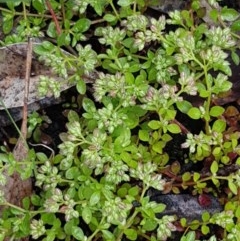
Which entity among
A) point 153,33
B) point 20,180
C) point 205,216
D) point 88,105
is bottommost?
point 20,180

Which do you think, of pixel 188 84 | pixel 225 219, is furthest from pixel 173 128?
pixel 225 219

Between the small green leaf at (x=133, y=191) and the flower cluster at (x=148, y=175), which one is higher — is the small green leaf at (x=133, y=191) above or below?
below

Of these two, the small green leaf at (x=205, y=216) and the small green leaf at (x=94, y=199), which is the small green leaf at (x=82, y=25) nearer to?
the small green leaf at (x=94, y=199)

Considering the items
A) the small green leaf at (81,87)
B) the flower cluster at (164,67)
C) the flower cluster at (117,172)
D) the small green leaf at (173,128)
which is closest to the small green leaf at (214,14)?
the flower cluster at (164,67)

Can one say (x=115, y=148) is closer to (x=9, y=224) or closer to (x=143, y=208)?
(x=143, y=208)

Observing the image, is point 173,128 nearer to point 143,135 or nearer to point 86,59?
point 143,135

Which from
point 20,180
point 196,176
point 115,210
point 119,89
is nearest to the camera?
point 115,210

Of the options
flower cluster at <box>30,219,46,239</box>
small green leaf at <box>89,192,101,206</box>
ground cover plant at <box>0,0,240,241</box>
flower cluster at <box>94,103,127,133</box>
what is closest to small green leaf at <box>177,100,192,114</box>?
ground cover plant at <box>0,0,240,241</box>

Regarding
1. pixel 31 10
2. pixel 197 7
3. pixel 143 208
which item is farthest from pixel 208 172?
pixel 31 10
